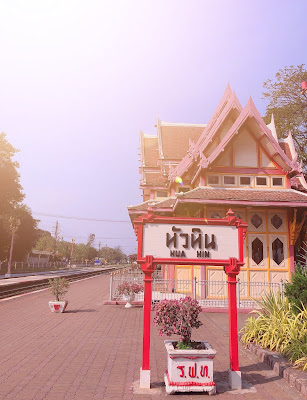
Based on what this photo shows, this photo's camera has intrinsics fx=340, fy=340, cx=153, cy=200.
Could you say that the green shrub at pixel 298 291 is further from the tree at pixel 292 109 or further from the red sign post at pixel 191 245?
the tree at pixel 292 109

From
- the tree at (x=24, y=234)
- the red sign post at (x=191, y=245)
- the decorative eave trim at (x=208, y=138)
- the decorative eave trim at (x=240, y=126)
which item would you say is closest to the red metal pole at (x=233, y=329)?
the red sign post at (x=191, y=245)

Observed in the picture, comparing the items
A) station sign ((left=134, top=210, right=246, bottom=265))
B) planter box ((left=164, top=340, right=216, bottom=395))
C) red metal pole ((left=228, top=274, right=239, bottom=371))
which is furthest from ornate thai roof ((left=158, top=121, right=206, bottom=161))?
planter box ((left=164, top=340, right=216, bottom=395))

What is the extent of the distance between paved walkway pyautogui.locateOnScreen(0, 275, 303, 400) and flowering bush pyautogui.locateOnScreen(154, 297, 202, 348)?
37.0 inches

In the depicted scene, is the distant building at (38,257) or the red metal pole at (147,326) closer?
the red metal pole at (147,326)

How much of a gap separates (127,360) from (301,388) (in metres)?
3.55

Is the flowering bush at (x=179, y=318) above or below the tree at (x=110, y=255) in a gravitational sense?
below

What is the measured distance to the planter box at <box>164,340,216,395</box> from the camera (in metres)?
5.50

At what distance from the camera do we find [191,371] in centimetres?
556

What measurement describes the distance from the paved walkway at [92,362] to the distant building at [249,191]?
5.12m

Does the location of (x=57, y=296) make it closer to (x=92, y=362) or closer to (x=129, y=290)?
(x=129, y=290)

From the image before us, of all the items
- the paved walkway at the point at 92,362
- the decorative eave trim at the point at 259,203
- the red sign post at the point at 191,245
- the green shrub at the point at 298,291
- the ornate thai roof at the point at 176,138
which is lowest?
the paved walkway at the point at 92,362

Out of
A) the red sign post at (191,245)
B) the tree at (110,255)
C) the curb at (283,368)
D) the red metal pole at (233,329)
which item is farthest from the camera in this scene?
the tree at (110,255)

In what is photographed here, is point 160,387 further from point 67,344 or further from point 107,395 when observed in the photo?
point 67,344

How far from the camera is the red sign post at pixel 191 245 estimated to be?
20.3 ft
